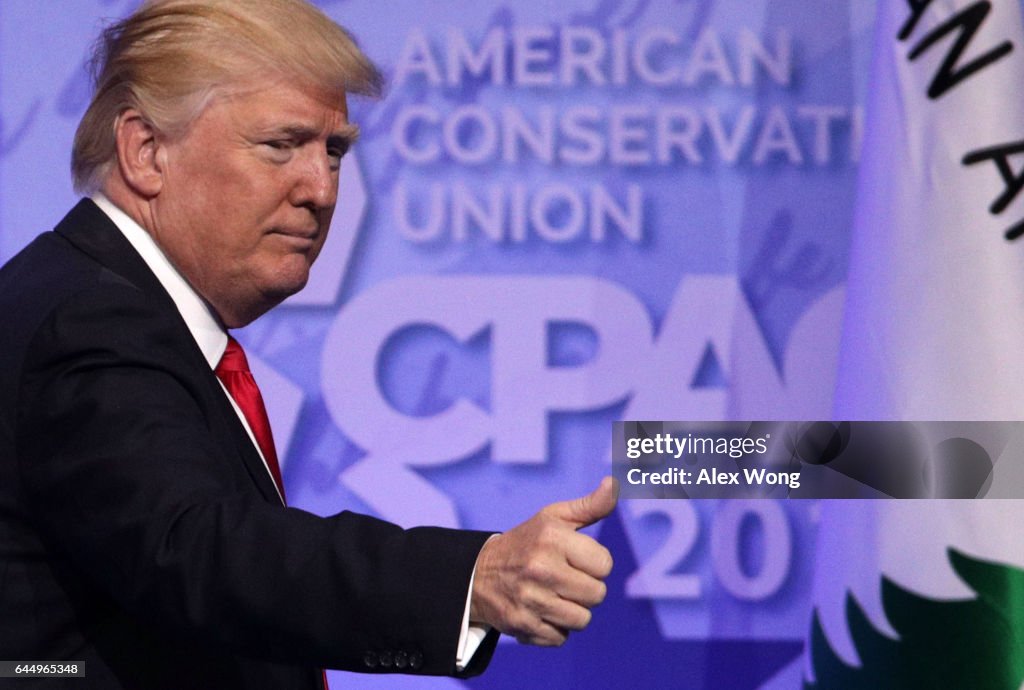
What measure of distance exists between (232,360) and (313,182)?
0.69 feet

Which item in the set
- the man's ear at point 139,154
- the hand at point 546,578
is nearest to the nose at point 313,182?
the man's ear at point 139,154

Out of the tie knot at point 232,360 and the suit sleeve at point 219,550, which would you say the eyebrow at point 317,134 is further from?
the suit sleeve at point 219,550

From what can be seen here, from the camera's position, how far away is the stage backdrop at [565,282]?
2.38 metres

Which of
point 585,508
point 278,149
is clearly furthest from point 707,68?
point 585,508

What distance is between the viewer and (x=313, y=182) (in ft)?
4.38

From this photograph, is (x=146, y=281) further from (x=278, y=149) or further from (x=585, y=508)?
(x=585, y=508)

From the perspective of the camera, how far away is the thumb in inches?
36.6

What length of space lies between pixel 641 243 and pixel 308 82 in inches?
47.7

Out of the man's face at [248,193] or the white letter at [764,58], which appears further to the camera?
the white letter at [764,58]

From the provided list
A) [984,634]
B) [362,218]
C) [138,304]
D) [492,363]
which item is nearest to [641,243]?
[492,363]

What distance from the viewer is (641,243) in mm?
2396

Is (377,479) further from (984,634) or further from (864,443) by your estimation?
(984,634)

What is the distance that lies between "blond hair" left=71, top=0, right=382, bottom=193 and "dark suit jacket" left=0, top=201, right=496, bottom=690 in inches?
9.1

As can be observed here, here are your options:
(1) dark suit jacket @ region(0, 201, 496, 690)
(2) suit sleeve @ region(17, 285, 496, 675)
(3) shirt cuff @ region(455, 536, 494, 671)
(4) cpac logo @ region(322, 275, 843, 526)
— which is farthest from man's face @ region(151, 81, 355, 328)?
(4) cpac logo @ region(322, 275, 843, 526)
